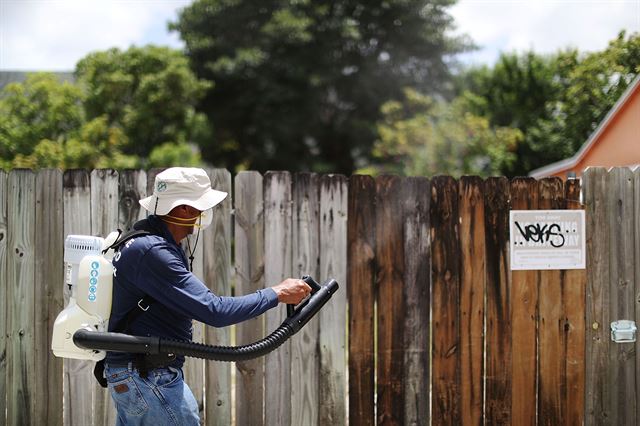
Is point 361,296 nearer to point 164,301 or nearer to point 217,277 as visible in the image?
point 217,277

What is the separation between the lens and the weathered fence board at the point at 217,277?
465 cm

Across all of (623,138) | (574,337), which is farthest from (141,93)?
(574,337)

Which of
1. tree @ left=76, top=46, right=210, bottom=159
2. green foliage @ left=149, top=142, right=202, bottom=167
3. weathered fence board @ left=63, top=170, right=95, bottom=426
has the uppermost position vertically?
tree @ left=76, top=46, right=210, bottom=159

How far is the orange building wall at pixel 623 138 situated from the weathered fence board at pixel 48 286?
17.7 feet

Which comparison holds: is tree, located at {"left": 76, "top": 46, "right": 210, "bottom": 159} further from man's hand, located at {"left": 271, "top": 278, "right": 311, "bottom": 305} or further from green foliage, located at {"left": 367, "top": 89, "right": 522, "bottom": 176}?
man's hand, located at {"left": 271, "top": 278, "right": 311, "bottom": 305}

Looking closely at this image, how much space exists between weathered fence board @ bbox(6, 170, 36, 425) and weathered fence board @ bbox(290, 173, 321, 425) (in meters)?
1.86

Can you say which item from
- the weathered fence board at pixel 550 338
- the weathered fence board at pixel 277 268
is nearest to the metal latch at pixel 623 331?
the weathered fence board at pixel 550 338

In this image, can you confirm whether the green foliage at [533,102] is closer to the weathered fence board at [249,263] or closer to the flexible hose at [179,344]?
the weathered fence board at [249,263]

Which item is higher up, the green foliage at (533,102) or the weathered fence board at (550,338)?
the green foliage at (533,102)

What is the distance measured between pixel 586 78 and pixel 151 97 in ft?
47.8

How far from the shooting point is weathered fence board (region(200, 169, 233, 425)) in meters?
4.65

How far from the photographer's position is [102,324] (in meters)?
3.32

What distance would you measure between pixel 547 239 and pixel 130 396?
3.19m

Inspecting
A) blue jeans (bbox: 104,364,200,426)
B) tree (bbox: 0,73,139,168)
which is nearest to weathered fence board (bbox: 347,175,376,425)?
blue jeans (bbox: 104,364,200,426)
